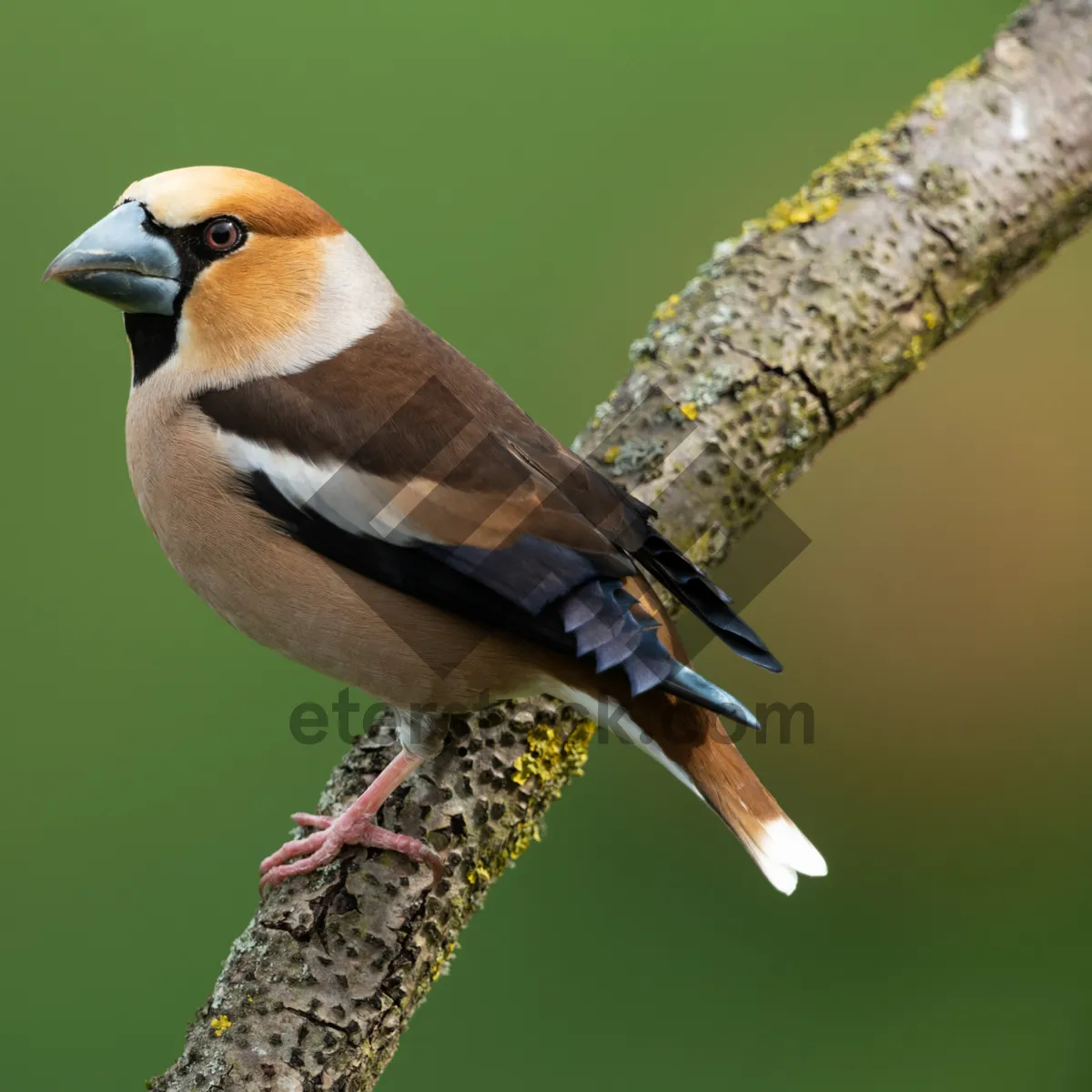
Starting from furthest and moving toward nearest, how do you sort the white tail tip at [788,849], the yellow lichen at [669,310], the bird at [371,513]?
the yellow lichen at [669,310] → the white tail tip at [788,849] → the bird at [371,513]

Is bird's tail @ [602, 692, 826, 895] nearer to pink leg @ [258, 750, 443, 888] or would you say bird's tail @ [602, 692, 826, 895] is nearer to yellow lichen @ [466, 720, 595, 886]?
yellow lichen @ [466, 720, 595, 886]

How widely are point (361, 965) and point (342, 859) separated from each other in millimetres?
196

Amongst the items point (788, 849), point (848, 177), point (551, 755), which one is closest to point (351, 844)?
point (551, 755)

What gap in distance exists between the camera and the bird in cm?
176

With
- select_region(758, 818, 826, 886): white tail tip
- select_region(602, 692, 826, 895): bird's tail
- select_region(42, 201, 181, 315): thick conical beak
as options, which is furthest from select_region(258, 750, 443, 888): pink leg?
select_region(42, 201, 181, 315): thick conical beak

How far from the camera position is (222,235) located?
196 centimetres

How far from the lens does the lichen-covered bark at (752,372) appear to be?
72.4 inches

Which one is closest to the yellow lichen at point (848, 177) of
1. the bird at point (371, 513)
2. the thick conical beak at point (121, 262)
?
the bird at point (371, 513)

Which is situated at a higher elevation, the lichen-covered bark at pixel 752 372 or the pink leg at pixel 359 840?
the lichen-covered bark at pixel 752 372

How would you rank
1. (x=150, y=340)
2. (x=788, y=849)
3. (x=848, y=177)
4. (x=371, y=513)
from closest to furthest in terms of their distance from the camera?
(x=371, y=513) < (x=788, y=849) < (x=150, y=340) < (x=848, y=177)

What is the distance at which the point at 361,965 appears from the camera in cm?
180

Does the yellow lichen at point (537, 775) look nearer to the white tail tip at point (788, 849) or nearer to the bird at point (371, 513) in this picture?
the bird at point (371, 513)

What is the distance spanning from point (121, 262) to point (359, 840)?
3.21 feet

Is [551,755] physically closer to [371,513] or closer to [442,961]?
[442,961]
